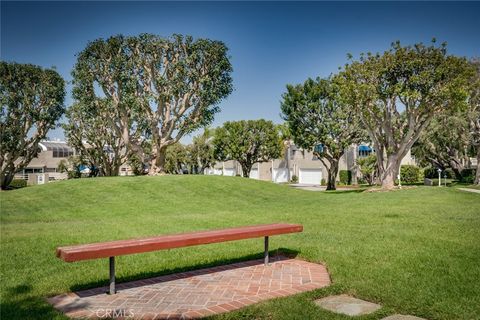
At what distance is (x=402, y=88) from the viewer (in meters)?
27.2

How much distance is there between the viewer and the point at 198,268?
316 inches

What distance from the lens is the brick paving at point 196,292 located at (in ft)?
18.1

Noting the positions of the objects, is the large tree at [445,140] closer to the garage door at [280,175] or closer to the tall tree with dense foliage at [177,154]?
the garage door at [280,175]

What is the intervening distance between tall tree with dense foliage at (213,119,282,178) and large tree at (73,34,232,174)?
22789mm

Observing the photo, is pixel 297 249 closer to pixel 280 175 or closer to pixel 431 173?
pixel 431 173

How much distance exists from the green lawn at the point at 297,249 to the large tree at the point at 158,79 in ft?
34.2

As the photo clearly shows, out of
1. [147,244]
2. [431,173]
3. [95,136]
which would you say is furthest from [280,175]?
[147,244]

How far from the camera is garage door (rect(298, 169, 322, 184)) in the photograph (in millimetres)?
61188

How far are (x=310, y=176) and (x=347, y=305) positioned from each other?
188ft

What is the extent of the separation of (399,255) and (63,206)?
52.8ft

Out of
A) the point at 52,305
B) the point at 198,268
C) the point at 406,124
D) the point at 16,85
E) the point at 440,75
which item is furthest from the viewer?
the point at 16,85

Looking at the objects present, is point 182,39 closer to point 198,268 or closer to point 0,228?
point 0,228

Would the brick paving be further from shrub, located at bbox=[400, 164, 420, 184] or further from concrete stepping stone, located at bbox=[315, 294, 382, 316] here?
shrub, located at bbox=[400, 164, 420, 184]

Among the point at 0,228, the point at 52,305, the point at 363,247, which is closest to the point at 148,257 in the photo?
the point at 52,305
